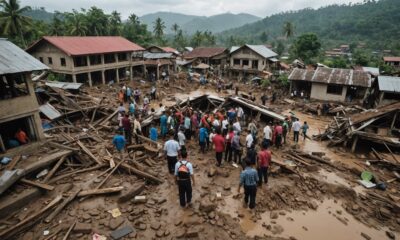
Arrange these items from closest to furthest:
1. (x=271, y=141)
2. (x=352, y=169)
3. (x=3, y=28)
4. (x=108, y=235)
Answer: (x=108, y=235) < (x=352, y=169) < (x=271, y=141) < (x=3, y=28)

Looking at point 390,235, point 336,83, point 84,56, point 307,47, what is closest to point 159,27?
point 307,47

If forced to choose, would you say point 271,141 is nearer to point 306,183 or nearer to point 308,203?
point 306,183

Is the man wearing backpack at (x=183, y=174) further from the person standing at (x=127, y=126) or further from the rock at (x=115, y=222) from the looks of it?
the person standing at (x=127, y=126)

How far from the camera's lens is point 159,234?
718 cm

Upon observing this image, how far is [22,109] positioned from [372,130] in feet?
68.5

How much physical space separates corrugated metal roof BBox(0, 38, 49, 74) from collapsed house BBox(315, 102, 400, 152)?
58.8 ft

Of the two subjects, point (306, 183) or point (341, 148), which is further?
point (341, 148)

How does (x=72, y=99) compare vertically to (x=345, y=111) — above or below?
above

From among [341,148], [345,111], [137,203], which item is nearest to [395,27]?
[345,111]

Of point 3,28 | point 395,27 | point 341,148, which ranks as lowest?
point 341,148

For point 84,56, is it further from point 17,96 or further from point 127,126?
point 127,126

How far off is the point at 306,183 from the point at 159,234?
697 cm

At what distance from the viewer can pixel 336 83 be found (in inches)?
987

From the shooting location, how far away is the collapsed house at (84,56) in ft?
88.8
